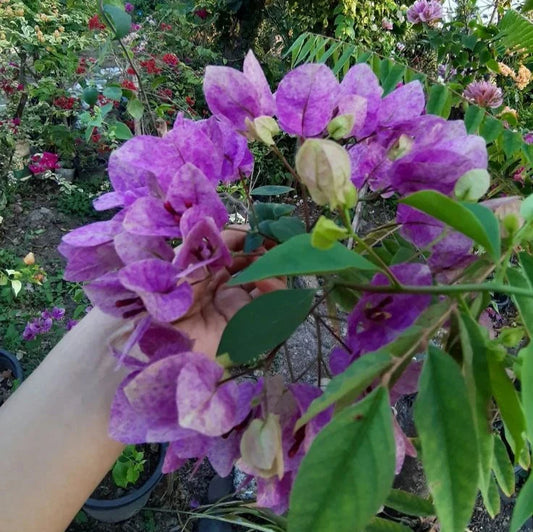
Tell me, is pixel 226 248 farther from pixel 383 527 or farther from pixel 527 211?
pixel 383 527

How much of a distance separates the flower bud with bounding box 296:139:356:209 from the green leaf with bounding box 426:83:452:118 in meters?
0.82

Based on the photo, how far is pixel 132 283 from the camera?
30 centimetres

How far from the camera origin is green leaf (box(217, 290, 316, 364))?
Answer: 11.5 inches

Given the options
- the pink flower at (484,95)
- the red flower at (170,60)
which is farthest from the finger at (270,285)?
the red flower at (170,60)

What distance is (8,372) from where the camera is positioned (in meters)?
1.81

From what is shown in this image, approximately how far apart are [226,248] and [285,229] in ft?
0.17

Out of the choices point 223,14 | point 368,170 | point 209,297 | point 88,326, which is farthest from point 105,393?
point 223,14

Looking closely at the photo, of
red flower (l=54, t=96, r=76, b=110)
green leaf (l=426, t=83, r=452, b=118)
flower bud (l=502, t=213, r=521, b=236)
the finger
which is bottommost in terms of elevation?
red flower (l=54, t=96, r=76, b=110)

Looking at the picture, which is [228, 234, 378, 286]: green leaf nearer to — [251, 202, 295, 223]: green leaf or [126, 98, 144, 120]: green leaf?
[251, 202, 295, 223]: green leaf

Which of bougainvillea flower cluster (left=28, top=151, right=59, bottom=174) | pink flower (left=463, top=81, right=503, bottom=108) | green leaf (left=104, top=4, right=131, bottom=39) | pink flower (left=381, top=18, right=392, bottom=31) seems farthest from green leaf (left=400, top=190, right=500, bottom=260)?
pink flower (left=381, top=18, right=392, bottom=31)

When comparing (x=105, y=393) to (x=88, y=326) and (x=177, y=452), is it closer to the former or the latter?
Answer: (x=88, y=326)

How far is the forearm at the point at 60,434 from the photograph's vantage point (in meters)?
0.57

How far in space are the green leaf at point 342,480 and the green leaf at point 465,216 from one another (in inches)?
3.5

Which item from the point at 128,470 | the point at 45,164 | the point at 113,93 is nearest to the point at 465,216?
the point at 113,93
